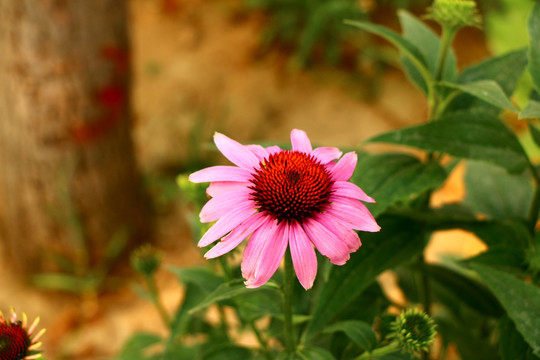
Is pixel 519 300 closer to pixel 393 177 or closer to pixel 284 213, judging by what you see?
pixel 393 177

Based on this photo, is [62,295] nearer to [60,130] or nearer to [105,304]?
[105,304]

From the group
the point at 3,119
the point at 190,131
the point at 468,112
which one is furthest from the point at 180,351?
the point at 190,131

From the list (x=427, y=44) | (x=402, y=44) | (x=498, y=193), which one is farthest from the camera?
(x=498, y=193)

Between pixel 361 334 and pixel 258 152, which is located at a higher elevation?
pixel 258 152

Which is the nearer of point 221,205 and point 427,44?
point 221,205

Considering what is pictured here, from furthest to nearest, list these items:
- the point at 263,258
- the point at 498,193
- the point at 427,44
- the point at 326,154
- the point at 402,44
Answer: the point at 498,193 → the point at 427,44 → the point at 402,44 → the point at 326,154 → the point at 263,258

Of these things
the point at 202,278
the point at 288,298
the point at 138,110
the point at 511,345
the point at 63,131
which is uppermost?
the point at 138,110

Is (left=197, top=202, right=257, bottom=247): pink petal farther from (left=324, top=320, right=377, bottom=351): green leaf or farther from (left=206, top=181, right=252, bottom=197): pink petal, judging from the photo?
(left=324, top=320, right=377, bottom=351): green leaf

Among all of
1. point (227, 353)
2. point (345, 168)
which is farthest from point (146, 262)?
point (345, 168)
